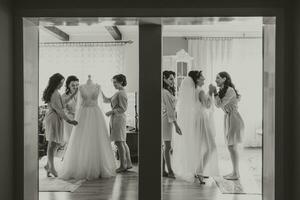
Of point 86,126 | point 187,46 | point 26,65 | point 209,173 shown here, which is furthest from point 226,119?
point 187,46

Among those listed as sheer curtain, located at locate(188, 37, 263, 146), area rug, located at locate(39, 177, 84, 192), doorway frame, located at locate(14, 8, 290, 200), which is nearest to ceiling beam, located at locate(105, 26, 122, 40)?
sheer curtain, located at locate(188, 37, 263, 146)

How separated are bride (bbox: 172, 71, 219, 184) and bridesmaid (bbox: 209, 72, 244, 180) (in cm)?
20

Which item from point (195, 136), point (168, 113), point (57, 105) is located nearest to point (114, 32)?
point (57, 105)

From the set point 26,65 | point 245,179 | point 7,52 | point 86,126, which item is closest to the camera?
point 7,52

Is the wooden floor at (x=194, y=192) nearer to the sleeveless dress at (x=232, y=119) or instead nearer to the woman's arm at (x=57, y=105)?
the sleeveless dress at (x=232, y=119)

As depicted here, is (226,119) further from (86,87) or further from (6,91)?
(6,91)

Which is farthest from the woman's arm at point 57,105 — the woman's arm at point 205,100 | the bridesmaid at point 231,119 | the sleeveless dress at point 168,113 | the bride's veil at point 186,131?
the bridesmaid at point 231,119

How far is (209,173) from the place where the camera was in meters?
5.17

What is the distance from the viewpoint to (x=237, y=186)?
4.69 metres

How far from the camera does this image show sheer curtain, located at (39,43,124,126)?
889cm

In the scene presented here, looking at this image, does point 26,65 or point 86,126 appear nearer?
point 26,65

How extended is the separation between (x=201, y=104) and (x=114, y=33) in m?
3.75

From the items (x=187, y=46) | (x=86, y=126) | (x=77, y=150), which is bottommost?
(x=77, y=150)

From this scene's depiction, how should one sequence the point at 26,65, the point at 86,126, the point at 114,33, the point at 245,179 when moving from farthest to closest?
the point at 114,33, the point at 86,126, the point at 245,179, the point at 26,65
